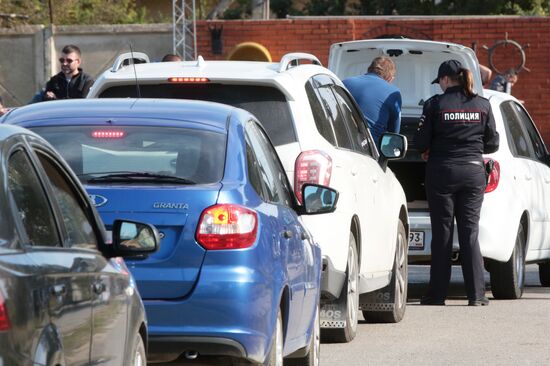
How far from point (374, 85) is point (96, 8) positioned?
22.8 metres

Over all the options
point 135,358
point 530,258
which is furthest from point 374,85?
point 135,358

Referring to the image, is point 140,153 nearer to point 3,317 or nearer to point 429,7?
point 3,317

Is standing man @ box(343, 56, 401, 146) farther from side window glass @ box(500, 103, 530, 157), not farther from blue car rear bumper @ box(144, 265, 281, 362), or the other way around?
blue car rear bumper @ box(144, 265, 281, 362)

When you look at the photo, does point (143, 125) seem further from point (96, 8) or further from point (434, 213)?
point (96, 8)

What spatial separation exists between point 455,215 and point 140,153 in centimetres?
593

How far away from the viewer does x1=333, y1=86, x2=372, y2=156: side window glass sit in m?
10.9

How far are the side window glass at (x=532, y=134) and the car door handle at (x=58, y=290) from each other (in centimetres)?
1000

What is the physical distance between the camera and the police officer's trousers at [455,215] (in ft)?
42.1

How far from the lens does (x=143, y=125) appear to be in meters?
7.66

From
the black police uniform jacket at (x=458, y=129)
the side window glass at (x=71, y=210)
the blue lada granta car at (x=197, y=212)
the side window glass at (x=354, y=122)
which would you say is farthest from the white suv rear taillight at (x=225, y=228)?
the black police uniform jacket at (x=458, y=129)

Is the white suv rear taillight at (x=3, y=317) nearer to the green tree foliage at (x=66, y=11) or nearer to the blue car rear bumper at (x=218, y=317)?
the blue car rear bumper at (x=218, y=317)

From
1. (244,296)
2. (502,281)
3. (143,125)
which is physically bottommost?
(502,281)

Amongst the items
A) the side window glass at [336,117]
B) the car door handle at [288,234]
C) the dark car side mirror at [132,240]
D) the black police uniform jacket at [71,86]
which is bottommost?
the black police uniform jacket at [71,86]

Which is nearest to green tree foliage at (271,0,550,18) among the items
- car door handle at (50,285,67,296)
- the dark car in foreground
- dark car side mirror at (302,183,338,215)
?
dark car side mirror at (302,183,338,215)
